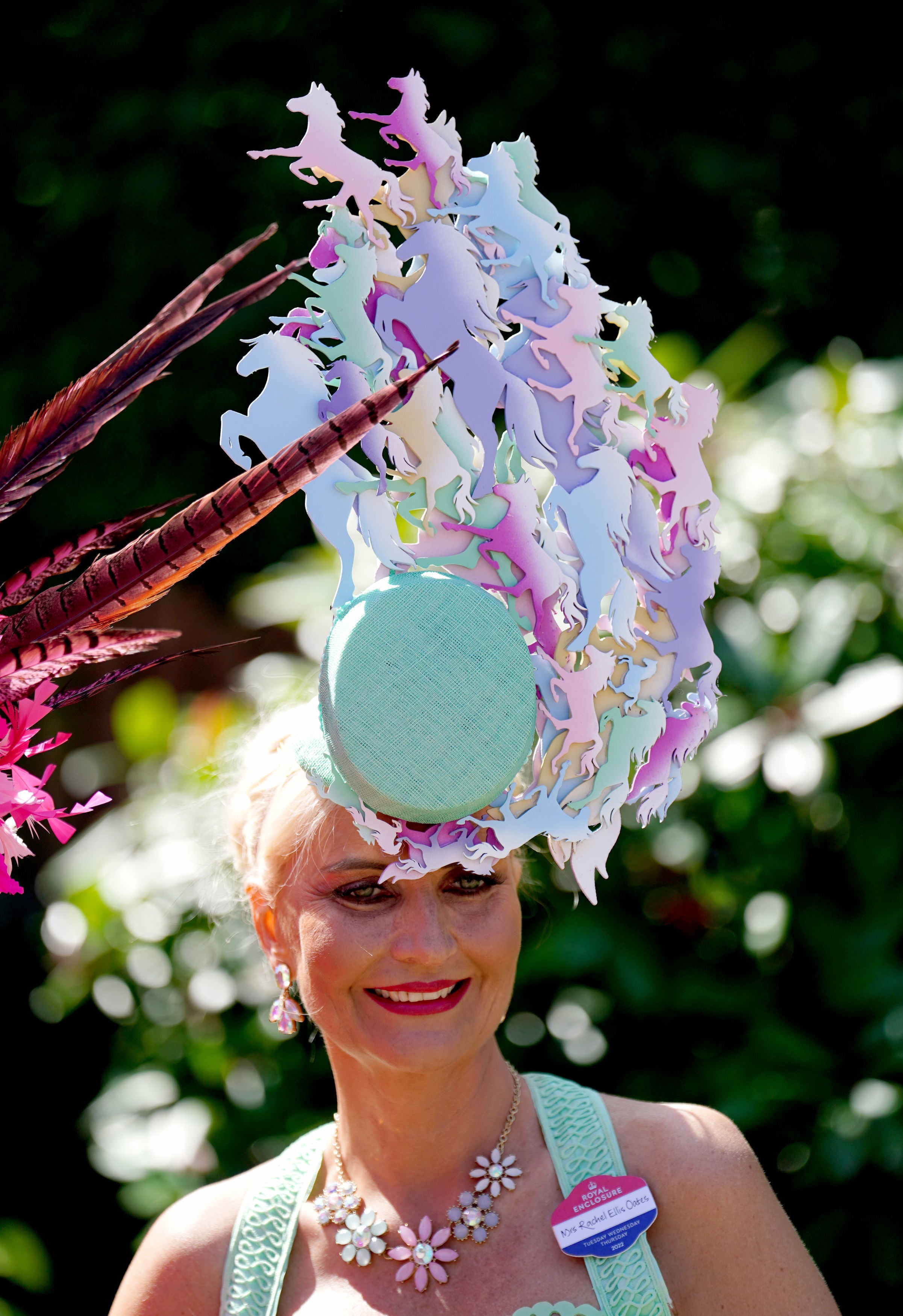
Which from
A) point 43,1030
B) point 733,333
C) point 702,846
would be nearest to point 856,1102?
point 702,846

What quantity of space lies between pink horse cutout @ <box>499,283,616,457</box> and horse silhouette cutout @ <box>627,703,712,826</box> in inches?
12.2

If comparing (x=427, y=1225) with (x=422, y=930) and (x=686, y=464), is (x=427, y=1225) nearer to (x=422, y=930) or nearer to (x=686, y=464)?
(x=422, y=930)

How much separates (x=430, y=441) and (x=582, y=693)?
30 centimetres

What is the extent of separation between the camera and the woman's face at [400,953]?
1.34m

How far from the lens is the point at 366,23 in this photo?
3117 millimetres

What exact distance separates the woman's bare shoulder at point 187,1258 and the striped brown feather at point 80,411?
93 cm

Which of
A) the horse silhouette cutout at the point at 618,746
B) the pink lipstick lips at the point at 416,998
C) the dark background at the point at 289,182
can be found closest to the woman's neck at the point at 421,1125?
the pink lipstick lips at the point at 416,998

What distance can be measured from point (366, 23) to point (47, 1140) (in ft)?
9.28

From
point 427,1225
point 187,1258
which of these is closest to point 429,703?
point 427,1225

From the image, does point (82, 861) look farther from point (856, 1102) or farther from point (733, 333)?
point (733, 333)

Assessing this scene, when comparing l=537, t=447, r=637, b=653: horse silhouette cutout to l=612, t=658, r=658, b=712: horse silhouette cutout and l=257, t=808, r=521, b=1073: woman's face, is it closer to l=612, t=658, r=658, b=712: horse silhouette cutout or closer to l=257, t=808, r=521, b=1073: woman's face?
l=612, t=658, r=658, b=712: horse silhouette cutout

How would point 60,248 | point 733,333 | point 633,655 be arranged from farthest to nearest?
point 60,248, point 733,333, point 633,655

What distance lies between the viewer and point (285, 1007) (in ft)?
5.06

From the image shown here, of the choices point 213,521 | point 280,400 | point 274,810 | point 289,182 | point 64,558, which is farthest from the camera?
point 289,182
